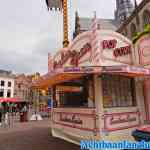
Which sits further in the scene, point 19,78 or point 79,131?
point 19,78

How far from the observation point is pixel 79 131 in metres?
8.99

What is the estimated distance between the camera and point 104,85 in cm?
854

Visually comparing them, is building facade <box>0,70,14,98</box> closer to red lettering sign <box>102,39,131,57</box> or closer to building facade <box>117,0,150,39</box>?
building facade <box>117,0,150,39</box>

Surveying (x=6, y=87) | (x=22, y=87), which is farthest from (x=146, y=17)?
(x=22, y=87)

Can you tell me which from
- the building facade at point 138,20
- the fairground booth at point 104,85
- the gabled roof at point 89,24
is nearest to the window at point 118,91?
the fairground booth at point 104,85

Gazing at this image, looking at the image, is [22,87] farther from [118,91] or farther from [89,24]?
[118,91]

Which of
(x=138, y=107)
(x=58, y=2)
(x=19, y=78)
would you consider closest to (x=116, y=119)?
(x=138, y=107)

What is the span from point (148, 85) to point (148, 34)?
7.60 ft

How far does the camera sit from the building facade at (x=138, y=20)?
2943 cm

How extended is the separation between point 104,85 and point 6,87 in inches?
2108

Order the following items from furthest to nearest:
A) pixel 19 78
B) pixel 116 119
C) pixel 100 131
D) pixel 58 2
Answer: pixel 19 78 → pixel 58 2 → pixel 116 119 → pixel 100 131

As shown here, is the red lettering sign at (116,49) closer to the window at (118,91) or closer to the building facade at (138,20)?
the window at (118,91)

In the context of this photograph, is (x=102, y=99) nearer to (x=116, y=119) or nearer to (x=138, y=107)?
(x=116, y=119)

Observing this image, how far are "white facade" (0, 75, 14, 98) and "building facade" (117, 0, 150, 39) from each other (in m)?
37.2
